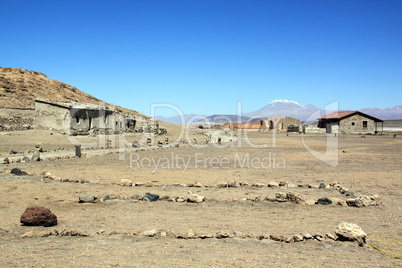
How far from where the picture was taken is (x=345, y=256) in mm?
4695

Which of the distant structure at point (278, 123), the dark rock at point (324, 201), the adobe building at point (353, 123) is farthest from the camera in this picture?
the distant structure at point (278, 123)

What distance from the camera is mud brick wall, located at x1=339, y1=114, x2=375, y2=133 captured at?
4878 centimetres

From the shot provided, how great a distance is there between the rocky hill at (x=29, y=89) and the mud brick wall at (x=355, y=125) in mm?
35544

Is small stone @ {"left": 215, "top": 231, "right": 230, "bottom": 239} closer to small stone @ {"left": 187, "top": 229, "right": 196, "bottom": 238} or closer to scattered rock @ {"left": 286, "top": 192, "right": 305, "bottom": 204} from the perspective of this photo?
small stone @ {"left": 187, "top": 229, "right": 196, "bottom": 238}

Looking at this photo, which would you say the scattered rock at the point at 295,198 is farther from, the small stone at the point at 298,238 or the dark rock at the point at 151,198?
the dark rock at the point at 151,198

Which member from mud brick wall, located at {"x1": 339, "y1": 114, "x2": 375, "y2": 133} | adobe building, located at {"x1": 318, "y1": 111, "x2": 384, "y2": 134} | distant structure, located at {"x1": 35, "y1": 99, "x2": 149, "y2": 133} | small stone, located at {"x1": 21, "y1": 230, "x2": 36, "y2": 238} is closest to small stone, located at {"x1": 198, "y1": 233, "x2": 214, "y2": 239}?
small stone, located at {"x1": 21, "y1": 230, "x2": 36, "y2": 238}

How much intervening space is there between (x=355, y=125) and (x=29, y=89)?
48.7 metres

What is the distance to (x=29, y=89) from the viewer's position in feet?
156

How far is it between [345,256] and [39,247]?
14.8 feet

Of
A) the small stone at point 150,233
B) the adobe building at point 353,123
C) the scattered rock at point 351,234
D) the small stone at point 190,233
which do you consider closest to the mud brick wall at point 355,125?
the adobe building at point 353,123

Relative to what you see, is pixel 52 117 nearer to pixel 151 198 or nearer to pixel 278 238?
pixel 151 198

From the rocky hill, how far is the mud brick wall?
1399 inches

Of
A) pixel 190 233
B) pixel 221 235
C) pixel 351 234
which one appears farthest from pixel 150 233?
pixel 351 234

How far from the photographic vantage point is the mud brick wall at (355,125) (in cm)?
4878
